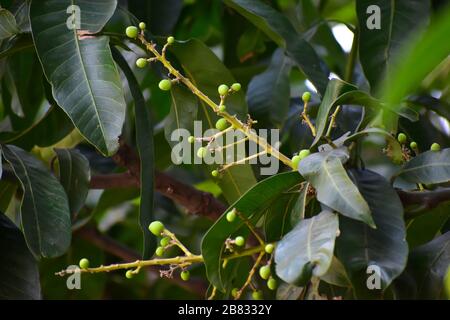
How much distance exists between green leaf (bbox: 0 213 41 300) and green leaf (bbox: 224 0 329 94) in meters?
0.36

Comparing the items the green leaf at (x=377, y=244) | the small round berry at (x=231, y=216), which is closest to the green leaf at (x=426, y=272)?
the green leaf at (x=377, y=244)

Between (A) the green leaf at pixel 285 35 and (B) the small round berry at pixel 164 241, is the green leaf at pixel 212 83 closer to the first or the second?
(A) the green leaf at pixel 285 35

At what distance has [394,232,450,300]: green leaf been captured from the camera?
598mm

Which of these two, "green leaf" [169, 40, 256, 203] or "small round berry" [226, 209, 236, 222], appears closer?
"small round berry" [226, 209, 236, 222]

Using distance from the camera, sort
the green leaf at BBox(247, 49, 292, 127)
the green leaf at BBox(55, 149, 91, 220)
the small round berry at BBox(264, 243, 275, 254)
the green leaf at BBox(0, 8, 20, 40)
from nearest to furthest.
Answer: the small round berry at BBox(264, 243, 275, 254), the green leaf at BBox(0, 8, 20, 40), the green leaf at BBox(55, 149, 91, 220), the green leaf at BBox(247, 49, 292, 127)

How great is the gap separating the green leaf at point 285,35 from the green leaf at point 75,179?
0.85 feet

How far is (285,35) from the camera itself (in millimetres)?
818

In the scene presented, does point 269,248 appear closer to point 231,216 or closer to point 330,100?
point 231,216

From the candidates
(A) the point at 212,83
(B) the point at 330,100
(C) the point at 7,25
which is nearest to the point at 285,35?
(A) the point at 212,83

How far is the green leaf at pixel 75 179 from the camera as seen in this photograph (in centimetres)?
82

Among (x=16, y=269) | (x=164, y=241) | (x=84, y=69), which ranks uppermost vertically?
(x=84, y=69)

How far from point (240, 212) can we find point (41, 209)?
222 mm

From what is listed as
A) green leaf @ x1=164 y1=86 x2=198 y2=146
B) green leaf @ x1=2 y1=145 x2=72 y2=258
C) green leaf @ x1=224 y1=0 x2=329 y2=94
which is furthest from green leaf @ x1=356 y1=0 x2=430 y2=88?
green leaf @ x1=2 y1=145 x2=72 y2=258

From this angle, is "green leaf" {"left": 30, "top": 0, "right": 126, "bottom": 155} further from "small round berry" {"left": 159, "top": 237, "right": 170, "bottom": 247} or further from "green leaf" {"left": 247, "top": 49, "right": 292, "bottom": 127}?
"green leaf" {"left": 247, "top": 49, "right": 292, "bottom": 127}
